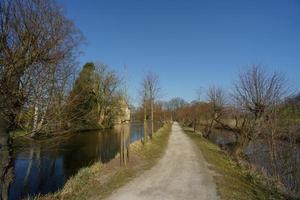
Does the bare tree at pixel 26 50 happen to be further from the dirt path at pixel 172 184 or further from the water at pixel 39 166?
the dirt path at pixel 172 184

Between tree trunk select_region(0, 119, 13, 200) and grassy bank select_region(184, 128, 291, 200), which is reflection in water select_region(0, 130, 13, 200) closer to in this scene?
tree trunk select_region(0, 119, 13, 200)

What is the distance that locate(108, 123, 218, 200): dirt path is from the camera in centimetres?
749

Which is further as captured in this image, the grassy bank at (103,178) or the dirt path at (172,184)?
the grassy bank at (103,178)

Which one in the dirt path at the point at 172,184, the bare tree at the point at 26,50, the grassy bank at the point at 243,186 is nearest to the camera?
the bare tree at the point at 26,50

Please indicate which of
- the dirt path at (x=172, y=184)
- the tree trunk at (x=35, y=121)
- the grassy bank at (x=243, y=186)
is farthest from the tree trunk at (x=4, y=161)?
the grassy bank at (x=243, y=186)

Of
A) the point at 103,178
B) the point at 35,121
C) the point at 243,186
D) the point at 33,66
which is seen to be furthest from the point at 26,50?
the point at 243,186

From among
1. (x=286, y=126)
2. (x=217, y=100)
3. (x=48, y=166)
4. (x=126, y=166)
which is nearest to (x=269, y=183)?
(x=286, y=126)

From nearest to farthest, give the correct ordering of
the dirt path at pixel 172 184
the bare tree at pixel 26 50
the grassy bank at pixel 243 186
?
the bare tree at pixel 26 50 < the dirt path at pixel 172 184 < the grassy bank at pixel 243 186

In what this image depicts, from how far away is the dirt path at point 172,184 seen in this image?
24.6ft

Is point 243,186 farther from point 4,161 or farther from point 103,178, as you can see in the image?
point 4,161

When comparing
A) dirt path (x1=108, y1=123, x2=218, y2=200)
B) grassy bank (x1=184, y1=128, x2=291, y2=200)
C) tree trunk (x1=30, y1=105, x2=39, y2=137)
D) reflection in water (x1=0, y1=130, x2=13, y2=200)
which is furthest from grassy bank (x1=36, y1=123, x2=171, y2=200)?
grassy bank (x1=184, y1=128, x2=291, y2=200)

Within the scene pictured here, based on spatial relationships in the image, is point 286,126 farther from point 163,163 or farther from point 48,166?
point 48,166

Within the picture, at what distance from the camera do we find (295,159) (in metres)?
8.91

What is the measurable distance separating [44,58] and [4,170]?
2.95m
